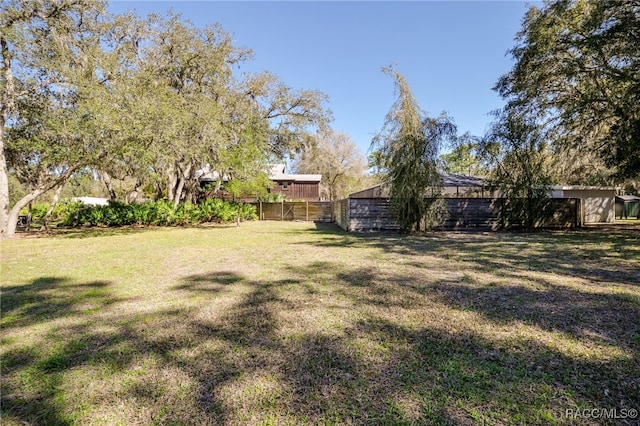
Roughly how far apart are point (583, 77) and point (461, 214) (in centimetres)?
591

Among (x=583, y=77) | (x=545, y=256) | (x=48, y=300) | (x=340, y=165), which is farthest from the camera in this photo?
(x=340, y=165)

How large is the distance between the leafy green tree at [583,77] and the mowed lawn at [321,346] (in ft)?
22.5

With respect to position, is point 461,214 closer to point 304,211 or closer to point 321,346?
point 304,211

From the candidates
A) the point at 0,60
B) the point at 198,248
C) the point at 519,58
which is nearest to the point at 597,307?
the point at 198,248

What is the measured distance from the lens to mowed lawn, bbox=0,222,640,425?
186 centimetres

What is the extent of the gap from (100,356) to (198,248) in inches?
228

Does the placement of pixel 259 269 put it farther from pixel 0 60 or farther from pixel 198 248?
pixel 0 60

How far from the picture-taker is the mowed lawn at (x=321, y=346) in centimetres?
186

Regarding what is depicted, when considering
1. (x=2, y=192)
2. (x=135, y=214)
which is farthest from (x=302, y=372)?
(x=135, y=214)

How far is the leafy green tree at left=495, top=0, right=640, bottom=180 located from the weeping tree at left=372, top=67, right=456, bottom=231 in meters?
3.41

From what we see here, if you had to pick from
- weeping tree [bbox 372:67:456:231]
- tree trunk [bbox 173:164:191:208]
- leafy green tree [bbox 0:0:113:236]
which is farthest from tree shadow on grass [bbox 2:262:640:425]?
tree trunk [bbox 173:164:191:208]

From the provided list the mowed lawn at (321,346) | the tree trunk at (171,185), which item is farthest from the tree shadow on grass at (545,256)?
the tree trunk at (171,185)

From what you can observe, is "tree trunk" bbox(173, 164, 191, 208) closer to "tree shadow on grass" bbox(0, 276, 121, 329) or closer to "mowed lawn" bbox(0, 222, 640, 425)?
"mowed lawn" bbox(0, 222, 640, 425)

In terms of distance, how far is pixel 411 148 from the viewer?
34.1 ft
